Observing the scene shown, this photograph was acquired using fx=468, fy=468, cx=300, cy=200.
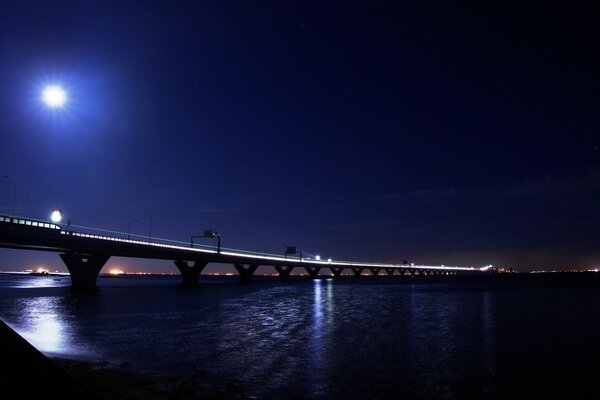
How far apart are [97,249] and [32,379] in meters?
98.8

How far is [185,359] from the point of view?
2552 cm

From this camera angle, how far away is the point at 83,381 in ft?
58.3

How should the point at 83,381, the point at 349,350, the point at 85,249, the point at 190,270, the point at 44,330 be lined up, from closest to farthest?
the point at 83,381 → the point at 349,350 → the point at 44,330 → the point at 85,249 → the point at 190,270

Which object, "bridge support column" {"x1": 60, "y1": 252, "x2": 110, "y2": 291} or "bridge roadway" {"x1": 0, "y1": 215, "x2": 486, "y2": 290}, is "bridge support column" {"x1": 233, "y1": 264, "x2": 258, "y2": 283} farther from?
"bridge support column" {"x1": 60, "y1": 252, "x2": 110, "y2": 291}

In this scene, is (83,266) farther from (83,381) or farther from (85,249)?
(83,381)

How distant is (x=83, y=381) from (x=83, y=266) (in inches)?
3728

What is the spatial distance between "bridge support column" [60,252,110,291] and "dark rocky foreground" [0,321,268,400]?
87.0 meters

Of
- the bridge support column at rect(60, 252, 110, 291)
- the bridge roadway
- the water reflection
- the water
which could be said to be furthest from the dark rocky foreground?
the bridge support column at rect(60, 252, 110, 291)

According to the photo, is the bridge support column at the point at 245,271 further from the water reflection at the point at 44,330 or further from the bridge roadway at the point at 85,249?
the water reflection at the point at 44,330

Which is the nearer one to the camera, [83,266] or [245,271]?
[83,266]

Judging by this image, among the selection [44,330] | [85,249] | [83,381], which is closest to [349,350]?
[83,381]

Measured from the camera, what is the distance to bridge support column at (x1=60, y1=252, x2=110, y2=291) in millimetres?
101875

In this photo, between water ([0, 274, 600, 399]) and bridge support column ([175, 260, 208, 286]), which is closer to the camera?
water ([0, 274, 600, 399])

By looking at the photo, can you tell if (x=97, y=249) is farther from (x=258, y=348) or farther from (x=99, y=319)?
Answer: (x=258, y=348)
